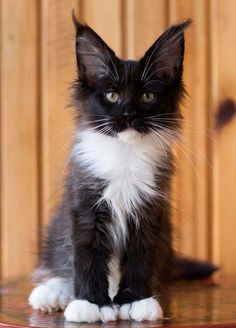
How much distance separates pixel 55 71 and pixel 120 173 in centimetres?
77

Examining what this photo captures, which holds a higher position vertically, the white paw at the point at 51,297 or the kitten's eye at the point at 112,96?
the kitten's eye at the point at 112,96

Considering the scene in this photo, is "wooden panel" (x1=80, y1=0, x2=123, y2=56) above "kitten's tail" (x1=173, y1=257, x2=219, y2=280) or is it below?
above

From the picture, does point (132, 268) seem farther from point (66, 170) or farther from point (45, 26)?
point (45, 26)

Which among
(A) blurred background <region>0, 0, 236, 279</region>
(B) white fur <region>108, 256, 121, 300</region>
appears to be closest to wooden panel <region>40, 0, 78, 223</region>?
(A) blurred background <region>0, 0, 236, 279</region>

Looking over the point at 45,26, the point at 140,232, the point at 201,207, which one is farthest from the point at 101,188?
the point at 45,26

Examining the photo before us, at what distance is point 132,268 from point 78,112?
378 mm

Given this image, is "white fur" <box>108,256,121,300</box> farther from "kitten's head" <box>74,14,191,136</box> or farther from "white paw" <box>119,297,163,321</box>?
"kitten's head" <box>74,14,191,136</box>

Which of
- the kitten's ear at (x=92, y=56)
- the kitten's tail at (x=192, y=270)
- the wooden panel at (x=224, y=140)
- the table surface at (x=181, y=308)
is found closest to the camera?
the table surface at (x=181, y=308)

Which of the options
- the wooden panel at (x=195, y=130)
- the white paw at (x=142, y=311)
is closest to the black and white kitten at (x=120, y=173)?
the white paw at (x=142, y=311)

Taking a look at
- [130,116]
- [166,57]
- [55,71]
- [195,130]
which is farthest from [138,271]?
[55,71]

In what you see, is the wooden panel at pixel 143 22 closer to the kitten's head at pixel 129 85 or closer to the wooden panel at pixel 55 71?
the wooden panel at pixel 55 71

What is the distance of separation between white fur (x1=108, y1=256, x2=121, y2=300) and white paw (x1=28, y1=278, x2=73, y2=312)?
10cm

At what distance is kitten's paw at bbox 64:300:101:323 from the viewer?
114 centimetres

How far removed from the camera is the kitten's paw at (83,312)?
1144 mm
